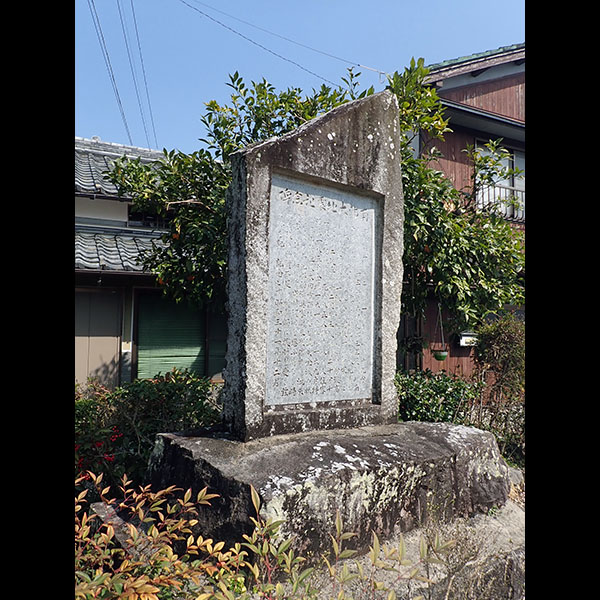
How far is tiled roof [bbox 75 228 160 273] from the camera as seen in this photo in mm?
7012

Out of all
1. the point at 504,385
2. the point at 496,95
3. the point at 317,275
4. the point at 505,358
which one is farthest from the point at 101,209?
the point at 496,95

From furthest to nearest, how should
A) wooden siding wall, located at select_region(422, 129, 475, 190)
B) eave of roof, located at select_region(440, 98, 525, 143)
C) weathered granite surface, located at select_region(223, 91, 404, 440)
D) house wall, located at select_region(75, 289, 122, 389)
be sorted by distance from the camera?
wooden siding wall, located at select_region(422, 129, 475, 190) → eave of roof, located at select_region(440, 98, 525, 143) → house wall, located at select_region(75, 289, 122, 389) → weathered granite surface, located at select_region(223, 91, 404, 440)

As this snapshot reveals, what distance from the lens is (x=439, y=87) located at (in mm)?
10562

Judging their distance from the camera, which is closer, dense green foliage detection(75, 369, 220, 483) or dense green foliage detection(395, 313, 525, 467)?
dense green foliage detection(75, 369, 220, 483)

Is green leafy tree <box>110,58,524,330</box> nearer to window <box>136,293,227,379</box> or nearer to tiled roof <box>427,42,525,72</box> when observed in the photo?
window <box>136,293,227,379</box>

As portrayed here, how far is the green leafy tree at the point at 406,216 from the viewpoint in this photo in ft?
18.2

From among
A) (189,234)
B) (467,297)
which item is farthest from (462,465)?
(189,234)

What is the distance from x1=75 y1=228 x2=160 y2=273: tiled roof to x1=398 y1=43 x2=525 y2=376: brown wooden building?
196 inches

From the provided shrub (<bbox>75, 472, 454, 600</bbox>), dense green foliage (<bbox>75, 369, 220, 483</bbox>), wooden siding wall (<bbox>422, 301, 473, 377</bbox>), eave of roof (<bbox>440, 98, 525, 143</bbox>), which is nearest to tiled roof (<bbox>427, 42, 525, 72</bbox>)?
eave of roof (<bbox>440, 98, 525, 143</bbox>)

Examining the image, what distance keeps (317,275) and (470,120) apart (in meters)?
9.30

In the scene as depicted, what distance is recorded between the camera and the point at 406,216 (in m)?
5.40
